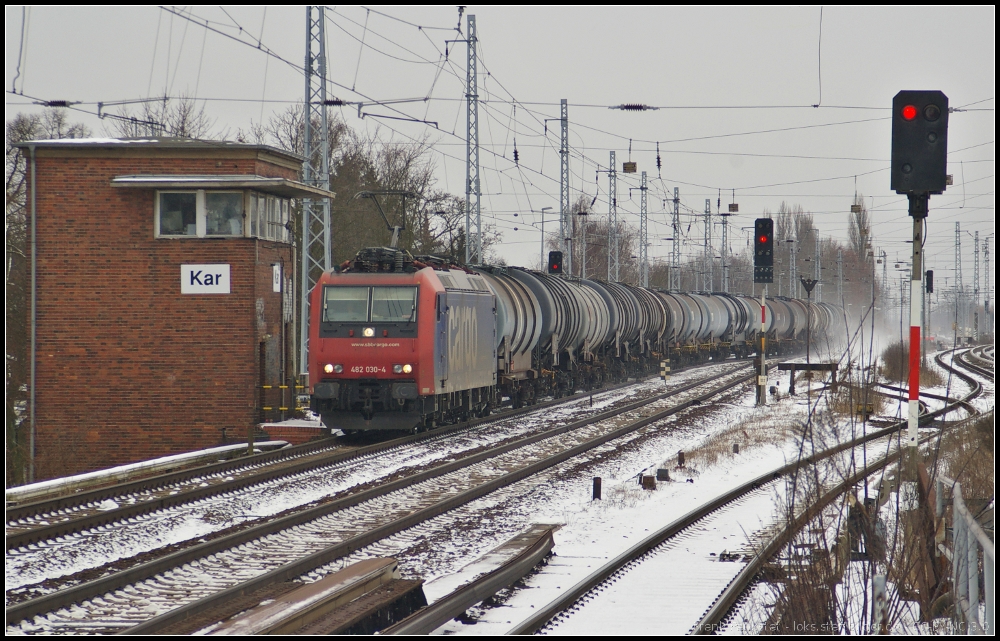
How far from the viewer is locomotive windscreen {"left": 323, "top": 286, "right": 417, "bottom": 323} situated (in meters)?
17.0

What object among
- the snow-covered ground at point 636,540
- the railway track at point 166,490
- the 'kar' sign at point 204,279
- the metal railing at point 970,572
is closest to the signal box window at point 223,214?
the 'kar' sign at point 204,279

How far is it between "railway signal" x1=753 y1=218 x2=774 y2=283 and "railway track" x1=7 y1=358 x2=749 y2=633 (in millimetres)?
10776

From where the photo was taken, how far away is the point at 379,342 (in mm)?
17031

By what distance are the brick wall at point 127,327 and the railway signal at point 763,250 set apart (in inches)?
471

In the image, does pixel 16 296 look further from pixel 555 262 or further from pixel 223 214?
pixel 555 262

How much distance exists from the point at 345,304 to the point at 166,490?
528 centimetres

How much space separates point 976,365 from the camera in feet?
134

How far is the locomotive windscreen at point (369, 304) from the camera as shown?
55.8 ft

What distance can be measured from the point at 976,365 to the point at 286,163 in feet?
101

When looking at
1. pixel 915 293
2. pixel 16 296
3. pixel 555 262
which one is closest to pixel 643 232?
pixel 555 262

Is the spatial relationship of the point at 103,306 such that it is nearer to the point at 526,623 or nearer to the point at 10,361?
the point at 10,361

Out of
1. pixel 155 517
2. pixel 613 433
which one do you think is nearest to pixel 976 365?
pixel 613 433

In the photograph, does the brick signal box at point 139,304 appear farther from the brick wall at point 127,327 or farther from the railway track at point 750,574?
the railway track at point 750,574

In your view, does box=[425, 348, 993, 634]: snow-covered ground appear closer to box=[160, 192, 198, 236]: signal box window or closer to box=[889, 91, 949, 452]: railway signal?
box=[889, 91, 949, 452]: railway signal
